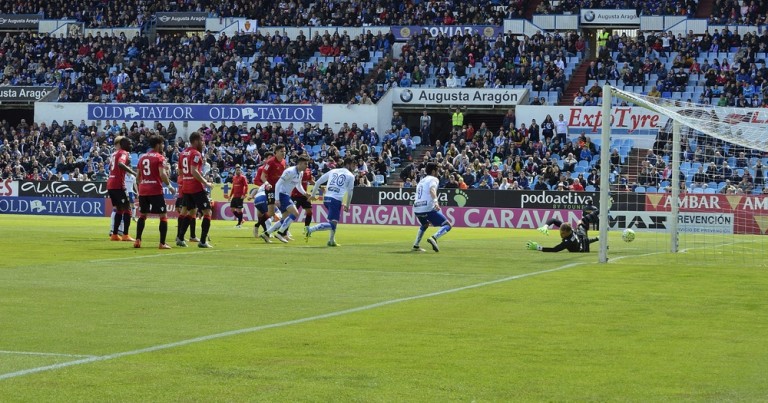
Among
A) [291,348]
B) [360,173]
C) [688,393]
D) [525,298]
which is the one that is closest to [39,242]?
[525,298]

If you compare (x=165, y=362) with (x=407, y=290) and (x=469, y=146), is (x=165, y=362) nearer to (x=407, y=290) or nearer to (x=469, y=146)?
(x=407, y=290)

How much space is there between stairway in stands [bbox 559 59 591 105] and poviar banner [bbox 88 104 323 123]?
11587 millimetres

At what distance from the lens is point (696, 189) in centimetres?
3612

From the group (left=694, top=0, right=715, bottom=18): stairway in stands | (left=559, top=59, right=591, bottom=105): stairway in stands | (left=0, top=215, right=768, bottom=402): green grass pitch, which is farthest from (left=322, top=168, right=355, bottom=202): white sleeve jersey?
(left=694, top=0, right=715, bottom=18): stairway in stands

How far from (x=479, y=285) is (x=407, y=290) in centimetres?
134

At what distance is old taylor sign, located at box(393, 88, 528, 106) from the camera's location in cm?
5347

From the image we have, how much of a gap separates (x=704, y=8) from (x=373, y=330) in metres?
51.7

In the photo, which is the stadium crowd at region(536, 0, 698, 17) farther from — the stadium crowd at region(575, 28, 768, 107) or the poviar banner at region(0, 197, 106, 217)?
the poviar banner at region(0, 197, 106, 217)

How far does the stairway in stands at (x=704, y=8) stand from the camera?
58.3 m

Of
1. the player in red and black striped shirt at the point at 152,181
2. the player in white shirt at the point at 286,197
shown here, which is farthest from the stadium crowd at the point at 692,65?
the player in red and black striped shirt at the point at 152,181

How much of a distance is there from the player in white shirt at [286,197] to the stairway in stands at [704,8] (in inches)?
1477

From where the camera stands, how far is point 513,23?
59625 mm

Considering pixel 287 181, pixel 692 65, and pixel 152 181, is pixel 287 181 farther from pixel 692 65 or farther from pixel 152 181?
pixel 692 65

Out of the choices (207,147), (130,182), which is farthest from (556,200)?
(207,147)
